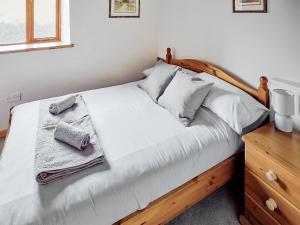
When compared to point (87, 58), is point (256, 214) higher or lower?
lower

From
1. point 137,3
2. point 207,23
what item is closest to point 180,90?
point 207,23

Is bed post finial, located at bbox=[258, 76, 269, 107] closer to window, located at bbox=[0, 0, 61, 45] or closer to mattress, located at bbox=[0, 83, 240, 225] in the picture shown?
mattress, located at bbox=[0, 83, 240, 225]

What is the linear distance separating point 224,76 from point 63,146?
152 centimetres

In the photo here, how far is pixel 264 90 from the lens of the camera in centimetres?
182

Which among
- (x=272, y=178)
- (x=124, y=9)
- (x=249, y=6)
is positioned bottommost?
Answer: (x=272, y=178)

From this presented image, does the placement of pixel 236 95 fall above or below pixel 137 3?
below

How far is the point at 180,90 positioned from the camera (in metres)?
1.98

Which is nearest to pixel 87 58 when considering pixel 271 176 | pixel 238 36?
pixel 238 36

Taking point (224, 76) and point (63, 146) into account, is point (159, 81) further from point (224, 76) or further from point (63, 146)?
point (63, 146)

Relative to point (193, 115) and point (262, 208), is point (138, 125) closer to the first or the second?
point (193, 115)

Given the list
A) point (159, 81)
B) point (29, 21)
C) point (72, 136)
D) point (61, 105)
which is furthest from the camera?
point (29, 21)

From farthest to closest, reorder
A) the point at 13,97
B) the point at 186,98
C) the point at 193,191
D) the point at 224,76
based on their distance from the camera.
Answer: the point at 13,97 < the point at 224,76 < the point at 186,98 < the point at 193,191

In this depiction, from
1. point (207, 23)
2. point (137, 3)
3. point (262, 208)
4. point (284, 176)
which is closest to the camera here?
point (284, 176)

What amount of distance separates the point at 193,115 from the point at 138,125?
0.45 m
